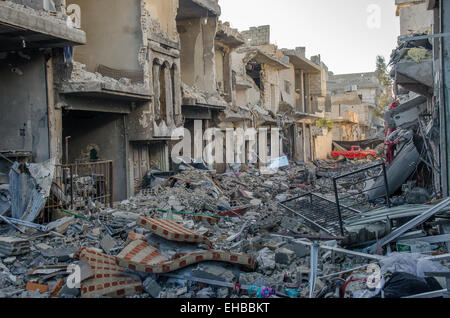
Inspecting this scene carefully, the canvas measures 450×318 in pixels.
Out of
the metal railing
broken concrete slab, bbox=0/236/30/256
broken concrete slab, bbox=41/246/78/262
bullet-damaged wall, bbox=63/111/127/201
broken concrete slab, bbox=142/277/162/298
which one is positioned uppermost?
bullet-damaged wall, bbox=63/111/127/201

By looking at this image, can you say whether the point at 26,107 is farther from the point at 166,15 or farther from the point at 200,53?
the point at 200,53

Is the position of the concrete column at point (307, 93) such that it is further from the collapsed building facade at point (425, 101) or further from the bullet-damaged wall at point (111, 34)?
the bullet-damaged wall at point (111, 34)

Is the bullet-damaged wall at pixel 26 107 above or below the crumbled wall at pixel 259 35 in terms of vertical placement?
below

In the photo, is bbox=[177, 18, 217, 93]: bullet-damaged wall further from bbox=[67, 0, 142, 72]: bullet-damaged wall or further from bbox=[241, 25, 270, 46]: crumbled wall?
bbox=[241, 25, 270, 46]: crumbled wall

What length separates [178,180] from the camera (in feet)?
43.1

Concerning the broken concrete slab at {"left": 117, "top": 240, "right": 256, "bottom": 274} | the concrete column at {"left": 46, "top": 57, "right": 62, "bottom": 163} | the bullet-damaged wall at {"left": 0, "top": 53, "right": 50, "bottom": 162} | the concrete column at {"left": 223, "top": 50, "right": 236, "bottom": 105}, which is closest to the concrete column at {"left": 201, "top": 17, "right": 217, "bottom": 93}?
the concrete column at {"left": 223, "top": 50, "right": 236, "bottom": 105}

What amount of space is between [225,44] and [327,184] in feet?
28.6

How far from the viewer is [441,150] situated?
7.85 metres

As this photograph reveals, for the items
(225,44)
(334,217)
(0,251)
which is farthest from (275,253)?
(225,44)

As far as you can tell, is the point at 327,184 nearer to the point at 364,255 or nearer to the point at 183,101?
the point at 183,101

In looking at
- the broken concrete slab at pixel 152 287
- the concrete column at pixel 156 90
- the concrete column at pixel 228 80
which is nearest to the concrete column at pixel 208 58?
the concrete column at pixel 228 80

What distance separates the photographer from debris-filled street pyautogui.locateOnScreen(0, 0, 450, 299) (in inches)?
217

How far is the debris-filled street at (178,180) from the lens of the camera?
5512 mm
